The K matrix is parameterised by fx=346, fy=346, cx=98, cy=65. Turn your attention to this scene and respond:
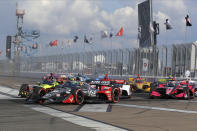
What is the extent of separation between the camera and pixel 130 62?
1492 inches

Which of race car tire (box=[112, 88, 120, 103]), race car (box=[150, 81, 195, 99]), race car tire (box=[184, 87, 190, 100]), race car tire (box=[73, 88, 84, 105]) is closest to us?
race car tire (box=[73, 88, 84, 105])

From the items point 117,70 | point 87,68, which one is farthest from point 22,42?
point 117,70

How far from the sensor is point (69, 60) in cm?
5153

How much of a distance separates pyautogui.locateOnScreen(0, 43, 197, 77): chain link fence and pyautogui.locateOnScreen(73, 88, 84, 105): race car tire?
17263 mm

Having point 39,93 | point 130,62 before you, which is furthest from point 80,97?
point 130,62

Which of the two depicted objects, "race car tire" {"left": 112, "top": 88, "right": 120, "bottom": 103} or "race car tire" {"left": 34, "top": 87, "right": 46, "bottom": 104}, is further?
"race car tire" {"left": 112, "top": 88, "right": 120, "bottom": 103}

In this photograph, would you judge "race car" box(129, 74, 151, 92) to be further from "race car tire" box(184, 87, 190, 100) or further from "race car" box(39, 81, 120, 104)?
"race car" box(39, 81, 120, 104)

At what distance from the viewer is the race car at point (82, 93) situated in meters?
15.5

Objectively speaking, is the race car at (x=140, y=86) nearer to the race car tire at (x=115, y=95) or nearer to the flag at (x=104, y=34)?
the race car tire at (x=115, y=95)

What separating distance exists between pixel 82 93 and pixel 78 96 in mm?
238

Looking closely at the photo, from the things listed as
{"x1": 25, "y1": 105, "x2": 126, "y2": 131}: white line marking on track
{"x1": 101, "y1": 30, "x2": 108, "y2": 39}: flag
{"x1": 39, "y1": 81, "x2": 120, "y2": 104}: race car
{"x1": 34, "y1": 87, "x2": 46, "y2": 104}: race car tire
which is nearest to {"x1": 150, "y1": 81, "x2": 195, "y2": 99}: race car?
{"x1": 39, "y1": 81, "x2": 120, "y2": 104}: race car

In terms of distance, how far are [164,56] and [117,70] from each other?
742 centimetres

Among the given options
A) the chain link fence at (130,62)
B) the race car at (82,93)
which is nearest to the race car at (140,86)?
the chain link fence at (130,62)

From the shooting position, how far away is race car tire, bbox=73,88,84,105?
15.7m
